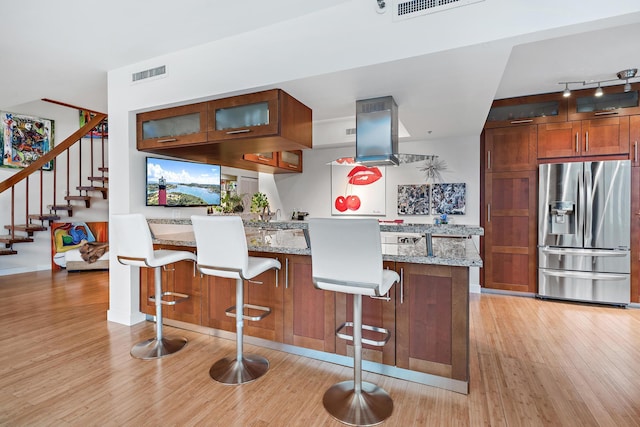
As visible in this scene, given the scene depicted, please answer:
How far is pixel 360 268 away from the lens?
5.74ft

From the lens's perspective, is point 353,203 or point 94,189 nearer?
point 353,203

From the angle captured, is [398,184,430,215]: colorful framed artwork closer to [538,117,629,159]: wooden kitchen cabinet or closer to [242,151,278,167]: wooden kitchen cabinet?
[538,117,629,159]: wooden kitchen cabinet

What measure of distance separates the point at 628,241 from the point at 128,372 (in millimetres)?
5356

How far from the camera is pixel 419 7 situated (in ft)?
6.45

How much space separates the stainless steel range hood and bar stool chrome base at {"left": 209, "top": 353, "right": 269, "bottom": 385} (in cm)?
197

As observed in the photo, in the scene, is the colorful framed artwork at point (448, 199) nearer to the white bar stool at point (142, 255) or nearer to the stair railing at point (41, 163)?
the white bar stool at point (142, 255)

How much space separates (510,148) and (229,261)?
4.07 metres

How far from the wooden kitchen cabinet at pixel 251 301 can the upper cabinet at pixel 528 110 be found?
376 cm

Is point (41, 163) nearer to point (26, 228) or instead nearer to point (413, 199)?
point (26, 228)

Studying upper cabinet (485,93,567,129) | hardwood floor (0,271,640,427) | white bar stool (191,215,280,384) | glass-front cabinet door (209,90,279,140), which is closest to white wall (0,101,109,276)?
hardwood floor (0,271,640,427)

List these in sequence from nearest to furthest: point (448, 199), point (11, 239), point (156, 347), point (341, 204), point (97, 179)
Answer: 1. point (156, 347)
2. point (448, 199)
3. point (11, 239)
4. point (341, 204)
5. point (97, 179)

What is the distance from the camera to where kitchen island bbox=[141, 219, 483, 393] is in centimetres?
202

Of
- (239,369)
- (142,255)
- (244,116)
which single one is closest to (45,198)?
(142,255)

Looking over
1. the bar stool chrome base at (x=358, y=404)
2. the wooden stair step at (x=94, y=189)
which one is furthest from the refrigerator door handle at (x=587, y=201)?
the wooden stair step at (x=94, y=189)
